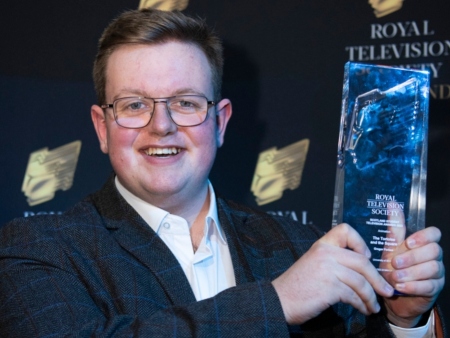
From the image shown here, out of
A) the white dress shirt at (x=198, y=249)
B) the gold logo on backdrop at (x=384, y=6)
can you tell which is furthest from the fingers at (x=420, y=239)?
the gold logo on backdrop at (x=384, y=6)

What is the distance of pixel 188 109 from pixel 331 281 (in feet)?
2.30

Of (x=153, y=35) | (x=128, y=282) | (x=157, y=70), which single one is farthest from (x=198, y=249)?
(x=153, y=35)

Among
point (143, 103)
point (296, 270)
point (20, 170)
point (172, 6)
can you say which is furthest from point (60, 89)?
point (296, 270)

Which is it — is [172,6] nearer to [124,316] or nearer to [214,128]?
[214,128]

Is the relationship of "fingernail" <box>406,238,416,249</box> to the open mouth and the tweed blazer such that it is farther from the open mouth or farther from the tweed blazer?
the open mouth

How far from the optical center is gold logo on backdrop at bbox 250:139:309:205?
2.46 m

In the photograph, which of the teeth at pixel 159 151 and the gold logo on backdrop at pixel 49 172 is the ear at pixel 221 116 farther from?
A: the gold logo on backdrop at pixel 49 172

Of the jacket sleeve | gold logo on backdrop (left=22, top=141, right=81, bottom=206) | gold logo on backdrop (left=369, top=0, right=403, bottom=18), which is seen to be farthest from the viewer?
gold logo on backdrop (left=22, top=141, right=81, bottom=206)

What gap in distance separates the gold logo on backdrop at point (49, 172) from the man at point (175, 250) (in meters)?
0.56

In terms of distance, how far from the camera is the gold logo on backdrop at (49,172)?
2570mm

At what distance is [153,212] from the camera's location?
1.92m

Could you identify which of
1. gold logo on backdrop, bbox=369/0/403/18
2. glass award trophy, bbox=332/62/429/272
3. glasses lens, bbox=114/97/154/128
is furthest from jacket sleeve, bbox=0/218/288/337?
gold logo on backdrop, bbox=369/0/403/18

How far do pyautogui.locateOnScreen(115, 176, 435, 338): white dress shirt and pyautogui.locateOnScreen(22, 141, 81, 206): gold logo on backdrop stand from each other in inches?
24.8

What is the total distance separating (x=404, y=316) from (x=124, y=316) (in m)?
0.67
